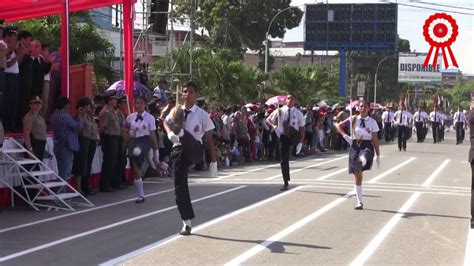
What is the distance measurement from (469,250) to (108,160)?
8.49m

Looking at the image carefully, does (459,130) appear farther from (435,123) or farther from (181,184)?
(181,184)

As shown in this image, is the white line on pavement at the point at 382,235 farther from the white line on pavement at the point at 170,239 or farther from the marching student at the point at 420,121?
the marching student at the point at 420,121

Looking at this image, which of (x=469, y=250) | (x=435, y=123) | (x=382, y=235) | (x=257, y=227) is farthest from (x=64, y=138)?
(x=435, y=123)

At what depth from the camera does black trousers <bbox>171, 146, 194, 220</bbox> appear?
386 inches

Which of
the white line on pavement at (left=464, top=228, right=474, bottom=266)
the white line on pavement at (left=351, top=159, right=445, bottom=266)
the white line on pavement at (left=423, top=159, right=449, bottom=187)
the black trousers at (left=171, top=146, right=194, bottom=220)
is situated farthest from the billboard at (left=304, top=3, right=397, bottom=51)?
the black trousers at (left=171, top=146, right=194, bottom=220)

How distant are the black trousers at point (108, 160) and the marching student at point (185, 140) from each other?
210 inches

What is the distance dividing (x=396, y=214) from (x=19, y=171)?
6666 mm

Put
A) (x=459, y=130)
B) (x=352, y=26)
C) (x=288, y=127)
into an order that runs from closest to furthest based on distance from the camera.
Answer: (x=288, y=127) → (x=459, y=130) → (x=352, y=26)

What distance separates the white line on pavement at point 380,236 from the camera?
8391 millimetres

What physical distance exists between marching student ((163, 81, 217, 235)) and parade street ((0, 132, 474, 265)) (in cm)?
47

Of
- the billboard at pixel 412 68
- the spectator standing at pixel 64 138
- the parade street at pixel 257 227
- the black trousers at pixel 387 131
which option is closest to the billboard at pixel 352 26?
the black trousers at pixel 387 131

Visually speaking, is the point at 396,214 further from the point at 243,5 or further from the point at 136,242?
the point at 243,5

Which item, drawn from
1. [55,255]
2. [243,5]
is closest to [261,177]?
[55,255]

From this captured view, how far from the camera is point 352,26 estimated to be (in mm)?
59531
